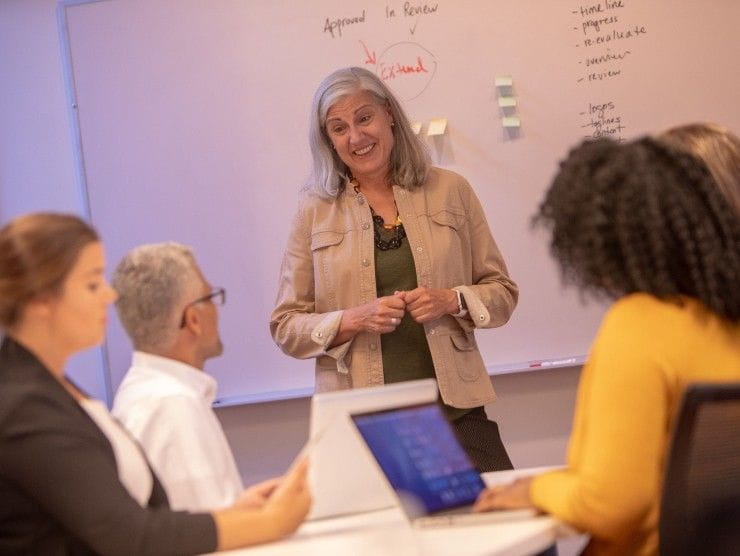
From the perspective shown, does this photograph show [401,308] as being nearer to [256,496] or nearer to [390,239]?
[390,239]

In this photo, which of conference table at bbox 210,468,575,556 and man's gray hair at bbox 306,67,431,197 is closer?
conference table at bbox 210,468,575,556

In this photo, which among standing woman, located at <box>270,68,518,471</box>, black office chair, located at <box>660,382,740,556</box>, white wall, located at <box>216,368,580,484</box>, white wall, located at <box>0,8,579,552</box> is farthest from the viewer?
white wall, located at <box>0,8,579,552</box>

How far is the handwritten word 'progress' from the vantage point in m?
3.97

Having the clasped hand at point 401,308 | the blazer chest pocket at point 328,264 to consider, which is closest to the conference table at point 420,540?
the clasped hand at point 401,308

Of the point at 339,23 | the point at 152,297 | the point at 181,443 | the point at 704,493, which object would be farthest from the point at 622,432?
the point at 339,23

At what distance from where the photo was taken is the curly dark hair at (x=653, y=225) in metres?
1.71

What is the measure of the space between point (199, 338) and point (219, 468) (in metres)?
0.27

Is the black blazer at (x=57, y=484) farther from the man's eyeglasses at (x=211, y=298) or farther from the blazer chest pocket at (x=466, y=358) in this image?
the blazer chest pocket at (x=466, y=358)

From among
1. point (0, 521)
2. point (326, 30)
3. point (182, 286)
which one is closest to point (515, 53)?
point (326, 30)

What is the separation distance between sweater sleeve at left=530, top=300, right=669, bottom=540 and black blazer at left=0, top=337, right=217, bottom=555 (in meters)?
0.67

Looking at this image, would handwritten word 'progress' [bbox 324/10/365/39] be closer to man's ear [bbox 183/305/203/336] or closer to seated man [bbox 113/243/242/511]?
seated man [bbox 113/243/242/511]

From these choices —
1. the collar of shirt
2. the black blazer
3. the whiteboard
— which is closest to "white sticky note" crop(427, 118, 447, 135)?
the whiteboard

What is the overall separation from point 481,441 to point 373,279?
1.82ft

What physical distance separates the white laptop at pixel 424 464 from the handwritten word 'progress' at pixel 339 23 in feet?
7.56
